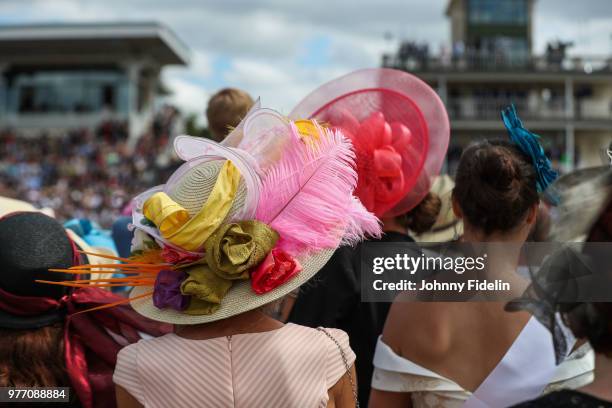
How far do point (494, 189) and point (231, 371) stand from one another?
0.87 metres

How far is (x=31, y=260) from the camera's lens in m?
1.70

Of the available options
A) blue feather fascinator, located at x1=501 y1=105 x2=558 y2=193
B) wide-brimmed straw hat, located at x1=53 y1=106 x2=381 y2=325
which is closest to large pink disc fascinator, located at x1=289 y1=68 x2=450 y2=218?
blue feather fascinator, located at x1=501 y1=105 x2=558 y2=193

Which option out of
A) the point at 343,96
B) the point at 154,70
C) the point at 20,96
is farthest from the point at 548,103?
the point at 343,96

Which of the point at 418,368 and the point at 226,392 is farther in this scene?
the point at 418,368

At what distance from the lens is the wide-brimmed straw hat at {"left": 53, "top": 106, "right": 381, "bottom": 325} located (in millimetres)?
1506

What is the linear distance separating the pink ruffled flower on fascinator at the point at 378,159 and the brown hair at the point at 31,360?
1126 mm

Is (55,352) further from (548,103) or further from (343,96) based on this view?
(548,103)

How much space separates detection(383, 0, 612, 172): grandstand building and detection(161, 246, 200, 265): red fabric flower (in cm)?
2872

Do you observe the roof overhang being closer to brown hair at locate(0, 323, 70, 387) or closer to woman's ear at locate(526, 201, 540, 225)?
brown hair at locate(0, 323, 70, 387)

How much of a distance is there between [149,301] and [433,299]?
2.42 ft

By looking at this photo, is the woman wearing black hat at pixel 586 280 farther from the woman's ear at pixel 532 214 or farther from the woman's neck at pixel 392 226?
the woman's neck at pixel 392 226

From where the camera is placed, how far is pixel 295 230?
158 cm

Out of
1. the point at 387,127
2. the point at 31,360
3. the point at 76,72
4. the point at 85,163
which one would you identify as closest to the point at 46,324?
the point at 31,360

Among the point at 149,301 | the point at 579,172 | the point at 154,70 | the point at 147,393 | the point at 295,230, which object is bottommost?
the point at 154,70
